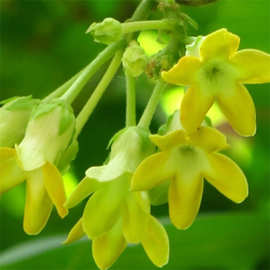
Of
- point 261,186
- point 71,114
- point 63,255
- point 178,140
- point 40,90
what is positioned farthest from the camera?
point 40,90

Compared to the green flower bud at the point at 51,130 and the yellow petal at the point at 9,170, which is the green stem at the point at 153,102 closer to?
the green flower bud at the point at 51,130

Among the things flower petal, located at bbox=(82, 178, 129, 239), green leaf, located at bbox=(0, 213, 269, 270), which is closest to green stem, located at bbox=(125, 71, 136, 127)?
flower petal, located at bbox=(82, 178, 129, 239)

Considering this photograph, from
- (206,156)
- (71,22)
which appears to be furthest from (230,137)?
(206,156)

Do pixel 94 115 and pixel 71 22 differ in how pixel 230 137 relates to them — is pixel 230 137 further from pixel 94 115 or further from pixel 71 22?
pixel 71 22

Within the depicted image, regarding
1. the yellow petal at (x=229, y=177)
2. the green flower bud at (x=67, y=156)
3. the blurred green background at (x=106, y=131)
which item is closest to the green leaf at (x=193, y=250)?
the blurred green background at (x=106, y=131)

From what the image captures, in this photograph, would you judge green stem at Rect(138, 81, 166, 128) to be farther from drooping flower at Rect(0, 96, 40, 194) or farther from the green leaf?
the green leaf

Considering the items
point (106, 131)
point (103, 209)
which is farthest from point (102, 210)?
point (106, 131)
